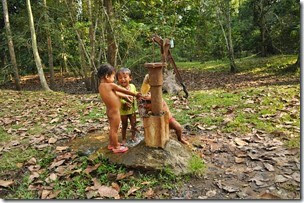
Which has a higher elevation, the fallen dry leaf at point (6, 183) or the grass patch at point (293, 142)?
the grass patch at point (293, 142)

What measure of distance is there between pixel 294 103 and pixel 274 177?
9.35 feet

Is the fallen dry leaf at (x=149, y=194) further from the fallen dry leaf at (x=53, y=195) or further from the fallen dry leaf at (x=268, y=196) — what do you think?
the fallen dry leaf at (x=268, y=196)

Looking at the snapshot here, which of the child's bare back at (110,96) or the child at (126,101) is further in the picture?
the child at (126,101)

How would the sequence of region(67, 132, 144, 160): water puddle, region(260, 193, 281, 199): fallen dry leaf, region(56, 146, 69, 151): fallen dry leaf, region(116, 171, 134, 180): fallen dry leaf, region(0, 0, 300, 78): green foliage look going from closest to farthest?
region(260, 193, 281, 199): fallen dry leaf
region(116, 171, 134, 180): fallen dry leaf
region(67, 132, 144, 160): water puddle
region(56, 146, 69, 151): fallen dry leaf
region(0, 0, 300, 78): green foliage

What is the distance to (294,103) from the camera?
18.7 feet

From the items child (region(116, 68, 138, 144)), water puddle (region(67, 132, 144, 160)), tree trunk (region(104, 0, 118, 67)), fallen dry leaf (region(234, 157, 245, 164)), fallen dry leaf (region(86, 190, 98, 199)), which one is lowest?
fallen dry leaf (region(86, 190, 98, 199))

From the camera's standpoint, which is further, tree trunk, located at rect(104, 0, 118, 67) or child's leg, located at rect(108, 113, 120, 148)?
tree trunk, located at rect(104, 0, 118, 67)

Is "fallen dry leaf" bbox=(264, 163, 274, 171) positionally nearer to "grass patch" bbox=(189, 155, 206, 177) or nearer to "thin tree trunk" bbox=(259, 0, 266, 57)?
"grass patch" bbox=(189, 155, 206, 177)

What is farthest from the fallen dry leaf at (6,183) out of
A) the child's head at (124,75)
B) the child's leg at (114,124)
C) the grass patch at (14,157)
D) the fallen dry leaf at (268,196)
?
the fallen dry leaf at (268,196)

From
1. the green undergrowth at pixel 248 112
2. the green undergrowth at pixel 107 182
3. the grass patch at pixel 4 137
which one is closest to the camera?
the green undergrowth at pixel 107 182

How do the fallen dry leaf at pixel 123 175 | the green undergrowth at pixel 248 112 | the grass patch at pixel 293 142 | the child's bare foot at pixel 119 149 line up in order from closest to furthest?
the fallen dry leaf at pixel 123 175, the child's bare foot at pixel 119 149, the grass patch at pixel 293 142, the green undergrowth at pixel 248 112

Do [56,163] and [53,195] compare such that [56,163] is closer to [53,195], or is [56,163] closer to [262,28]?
[53,195]

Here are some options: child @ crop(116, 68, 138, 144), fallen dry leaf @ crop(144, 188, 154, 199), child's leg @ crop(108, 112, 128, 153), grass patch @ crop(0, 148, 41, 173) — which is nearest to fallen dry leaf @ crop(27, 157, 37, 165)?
grass patch @ crop(0, 148, 41, 173)

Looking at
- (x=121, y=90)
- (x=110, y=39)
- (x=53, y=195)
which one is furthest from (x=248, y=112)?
(x=110, y=39)
